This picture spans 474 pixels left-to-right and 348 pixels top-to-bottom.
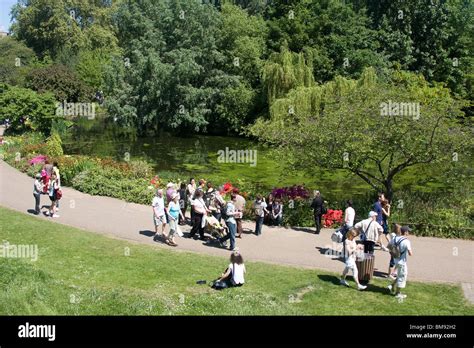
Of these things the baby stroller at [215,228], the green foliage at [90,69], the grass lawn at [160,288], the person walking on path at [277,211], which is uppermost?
the green foliage at [90,69]

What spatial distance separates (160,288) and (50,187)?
806 cm

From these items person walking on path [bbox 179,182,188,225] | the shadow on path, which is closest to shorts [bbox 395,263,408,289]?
the shadow on path

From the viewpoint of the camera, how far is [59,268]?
42.8 ft

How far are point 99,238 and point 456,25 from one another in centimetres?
4085

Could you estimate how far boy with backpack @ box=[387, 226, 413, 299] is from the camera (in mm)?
12188

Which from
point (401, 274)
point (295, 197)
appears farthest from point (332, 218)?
point (401, 274)

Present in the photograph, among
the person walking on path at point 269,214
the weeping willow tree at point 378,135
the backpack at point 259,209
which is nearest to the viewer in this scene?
the backpack at point 259,209

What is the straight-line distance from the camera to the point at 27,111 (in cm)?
3541

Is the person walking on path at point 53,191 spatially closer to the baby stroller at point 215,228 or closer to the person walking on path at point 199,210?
the person walking on path at point 199,210

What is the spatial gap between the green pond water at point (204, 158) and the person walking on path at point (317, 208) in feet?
9.30

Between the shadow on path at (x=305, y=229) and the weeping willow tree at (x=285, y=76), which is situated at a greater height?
the weeping willow tree at (x=285, y=76)

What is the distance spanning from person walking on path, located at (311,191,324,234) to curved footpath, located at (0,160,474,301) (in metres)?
0.36

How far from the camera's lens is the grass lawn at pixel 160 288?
9922 millimetres

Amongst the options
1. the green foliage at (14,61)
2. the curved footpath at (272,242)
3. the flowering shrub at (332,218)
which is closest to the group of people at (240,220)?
the curved footpath at (272,242)
